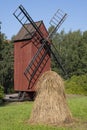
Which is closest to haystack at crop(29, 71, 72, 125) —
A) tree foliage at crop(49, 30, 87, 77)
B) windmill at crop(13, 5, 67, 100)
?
windmill at crop(13, 5, 67, 100)

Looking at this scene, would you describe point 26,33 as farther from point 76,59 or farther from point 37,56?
point 76,59

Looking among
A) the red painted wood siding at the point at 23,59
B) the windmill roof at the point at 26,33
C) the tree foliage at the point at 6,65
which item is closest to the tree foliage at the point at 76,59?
the tree foliage at the point at 6,65

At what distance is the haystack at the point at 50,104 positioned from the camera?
12797mm

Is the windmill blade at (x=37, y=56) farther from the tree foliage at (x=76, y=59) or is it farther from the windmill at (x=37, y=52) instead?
the tree foliage at (x=76, y=59)

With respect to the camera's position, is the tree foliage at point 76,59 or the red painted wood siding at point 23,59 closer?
the red painted wood siding at point 23,59

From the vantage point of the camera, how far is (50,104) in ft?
42.7


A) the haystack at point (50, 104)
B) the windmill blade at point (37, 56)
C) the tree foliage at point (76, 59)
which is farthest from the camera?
the tree foliage at point (76, 59)

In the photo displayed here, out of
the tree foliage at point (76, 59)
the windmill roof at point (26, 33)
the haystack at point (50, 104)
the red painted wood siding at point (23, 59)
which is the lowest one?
the haystack at point (50, 104)

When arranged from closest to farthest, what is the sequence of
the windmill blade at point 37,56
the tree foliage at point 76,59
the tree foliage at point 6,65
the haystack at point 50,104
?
1. the haystack at point 50,104
2. the windmill blade at point 37,56
3. the tree foliage at point 6,65
4. the tree foliage at point 76,59

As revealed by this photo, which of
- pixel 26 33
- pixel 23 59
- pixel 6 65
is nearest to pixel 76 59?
pixel 6 65

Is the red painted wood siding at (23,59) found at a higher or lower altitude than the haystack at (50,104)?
higher

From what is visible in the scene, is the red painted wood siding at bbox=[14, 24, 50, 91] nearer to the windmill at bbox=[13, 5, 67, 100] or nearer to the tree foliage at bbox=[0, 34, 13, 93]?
the windmill at bbox=[13, 5, 67, 100]

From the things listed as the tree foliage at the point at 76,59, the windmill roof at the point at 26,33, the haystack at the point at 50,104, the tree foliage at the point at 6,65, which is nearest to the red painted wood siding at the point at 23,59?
the windmill roof at the point at 26,33

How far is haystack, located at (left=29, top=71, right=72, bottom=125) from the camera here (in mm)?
12797
